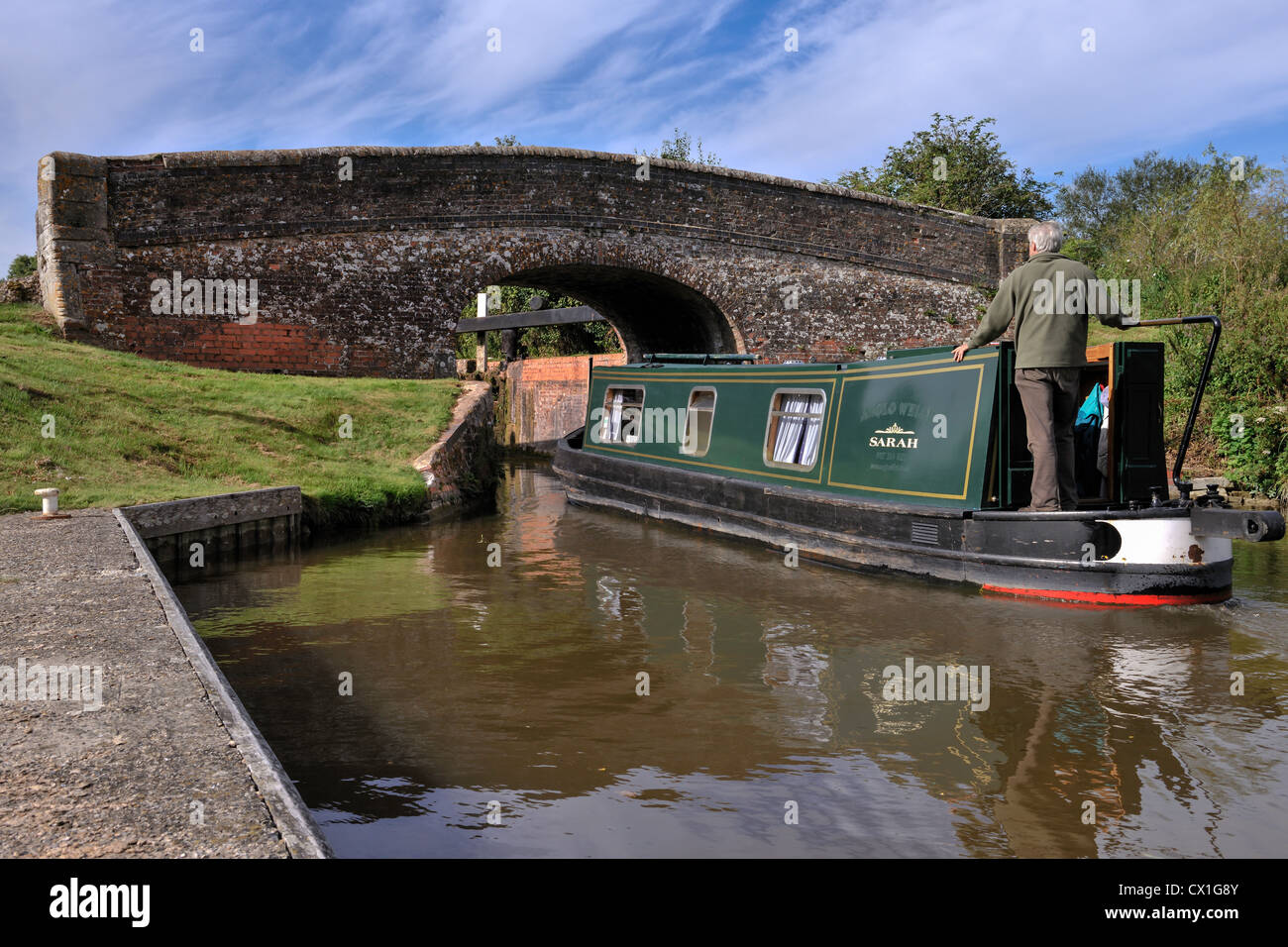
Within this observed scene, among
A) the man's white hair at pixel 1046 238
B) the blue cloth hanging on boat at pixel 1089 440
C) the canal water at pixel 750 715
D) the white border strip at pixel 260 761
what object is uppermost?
the man's white hair at pixel 1046 238

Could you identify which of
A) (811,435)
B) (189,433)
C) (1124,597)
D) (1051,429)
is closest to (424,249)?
(189,433)

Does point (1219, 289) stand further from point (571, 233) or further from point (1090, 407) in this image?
point (571, 233)

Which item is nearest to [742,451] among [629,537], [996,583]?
[629,537]

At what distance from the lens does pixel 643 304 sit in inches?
683

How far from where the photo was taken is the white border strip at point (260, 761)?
2.12 metres

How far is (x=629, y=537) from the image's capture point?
→ 8719 mm

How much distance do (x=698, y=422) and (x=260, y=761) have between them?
23.7 feet

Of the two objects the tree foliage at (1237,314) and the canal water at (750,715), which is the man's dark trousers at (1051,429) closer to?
the canal water at (750,715)

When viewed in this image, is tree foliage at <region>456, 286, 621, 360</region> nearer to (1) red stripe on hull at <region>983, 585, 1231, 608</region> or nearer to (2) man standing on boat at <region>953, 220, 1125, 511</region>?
(2) man standing on boat at <region>953, 220, 1125, 511</region>

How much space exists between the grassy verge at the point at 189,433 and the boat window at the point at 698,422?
8.50 feet

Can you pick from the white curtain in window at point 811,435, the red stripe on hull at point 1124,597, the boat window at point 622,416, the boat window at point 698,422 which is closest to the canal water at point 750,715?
the red stripe on hull at point 1124,597

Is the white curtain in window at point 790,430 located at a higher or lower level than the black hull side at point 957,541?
higher

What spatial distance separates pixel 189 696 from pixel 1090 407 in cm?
553
